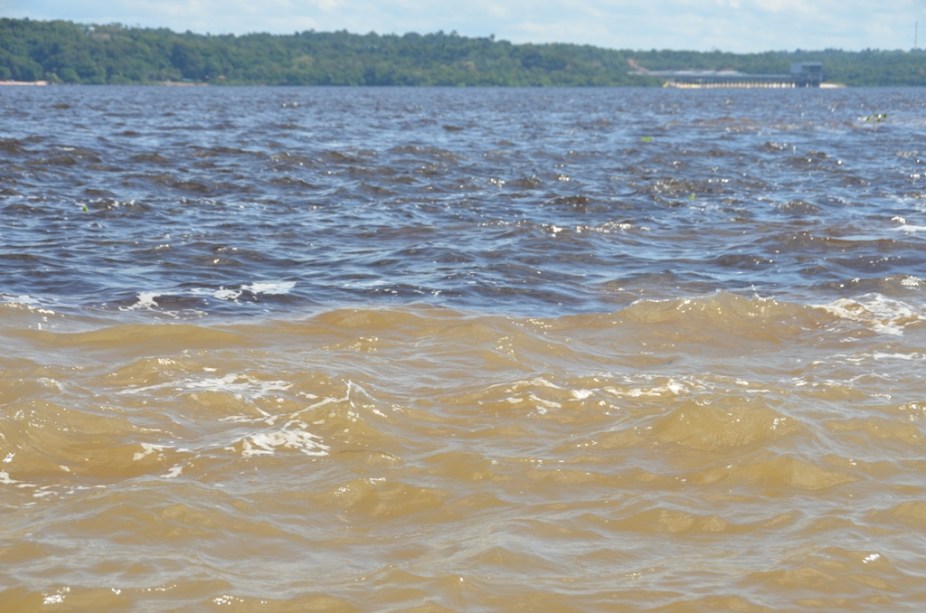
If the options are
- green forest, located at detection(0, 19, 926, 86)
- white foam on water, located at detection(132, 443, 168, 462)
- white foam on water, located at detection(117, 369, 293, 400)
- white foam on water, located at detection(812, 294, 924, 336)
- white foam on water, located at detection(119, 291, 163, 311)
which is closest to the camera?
white foam on water, located at detection(132, 443, 168, 462)

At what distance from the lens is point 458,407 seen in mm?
7609

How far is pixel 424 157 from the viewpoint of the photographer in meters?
25.8

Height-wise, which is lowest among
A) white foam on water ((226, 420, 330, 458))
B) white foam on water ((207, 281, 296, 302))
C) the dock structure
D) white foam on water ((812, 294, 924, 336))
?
white foam on water ((226, 420, 330, 458))

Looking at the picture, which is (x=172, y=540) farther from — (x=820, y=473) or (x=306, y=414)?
(x=820, y=473)

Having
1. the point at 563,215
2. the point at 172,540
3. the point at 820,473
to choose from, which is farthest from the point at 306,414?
the point at 563,215

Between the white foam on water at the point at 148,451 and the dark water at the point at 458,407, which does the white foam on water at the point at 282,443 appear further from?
the white foam on water at the point at 148,451

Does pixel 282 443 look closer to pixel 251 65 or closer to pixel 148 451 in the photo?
pixel 148 451

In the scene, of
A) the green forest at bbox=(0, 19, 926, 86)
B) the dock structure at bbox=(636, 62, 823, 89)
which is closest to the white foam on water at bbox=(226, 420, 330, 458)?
the green forest at bbox=(0, 19, 926, 86)

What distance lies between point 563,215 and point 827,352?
827cm

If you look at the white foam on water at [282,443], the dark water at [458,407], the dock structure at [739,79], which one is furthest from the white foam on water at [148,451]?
the dock structure at [739,79]

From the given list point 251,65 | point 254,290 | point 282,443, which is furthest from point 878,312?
point 251,65

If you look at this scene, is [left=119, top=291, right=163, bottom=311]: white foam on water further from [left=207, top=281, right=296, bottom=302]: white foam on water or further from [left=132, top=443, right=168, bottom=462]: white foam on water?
[left=132, top=443, right=168, bottom=462]: white foam on water

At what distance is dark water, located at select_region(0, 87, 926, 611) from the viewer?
517 cm

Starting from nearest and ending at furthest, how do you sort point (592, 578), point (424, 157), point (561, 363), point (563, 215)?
point (592, 578) → point (561, 363) → point (563, 215) → point (424, 157)
